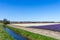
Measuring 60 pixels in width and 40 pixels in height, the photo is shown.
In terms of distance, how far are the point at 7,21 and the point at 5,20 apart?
435 cm

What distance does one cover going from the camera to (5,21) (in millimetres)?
149375

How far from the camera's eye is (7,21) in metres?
155

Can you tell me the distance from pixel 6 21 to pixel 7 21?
9.61 ft

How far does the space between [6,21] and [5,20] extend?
1.70 m

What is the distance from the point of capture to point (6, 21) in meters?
152

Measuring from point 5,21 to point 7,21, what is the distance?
5.73 m

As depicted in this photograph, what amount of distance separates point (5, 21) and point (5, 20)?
1.90m

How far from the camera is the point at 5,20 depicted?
151000 mm
